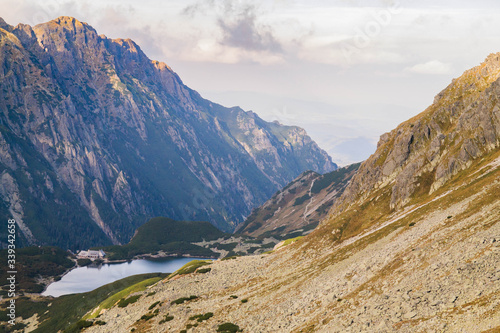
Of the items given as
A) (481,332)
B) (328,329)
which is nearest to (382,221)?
(328,329)

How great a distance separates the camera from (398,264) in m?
51.8

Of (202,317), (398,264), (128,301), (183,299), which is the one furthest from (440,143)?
(128,301)

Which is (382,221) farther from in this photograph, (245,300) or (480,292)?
(480,292)

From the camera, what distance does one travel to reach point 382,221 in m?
95.2

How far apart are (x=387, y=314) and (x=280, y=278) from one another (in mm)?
40333

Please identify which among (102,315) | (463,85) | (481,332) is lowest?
(481,332)

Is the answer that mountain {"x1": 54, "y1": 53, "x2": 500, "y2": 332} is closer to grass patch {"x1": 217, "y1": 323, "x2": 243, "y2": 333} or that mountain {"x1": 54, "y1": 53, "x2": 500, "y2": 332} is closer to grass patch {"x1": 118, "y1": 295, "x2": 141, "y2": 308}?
grass patch {"x1": 217, "y1": 323, "x2": 243, "y2": 333}

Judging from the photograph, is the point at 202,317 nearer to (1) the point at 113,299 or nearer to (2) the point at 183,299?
(2) the point at 183,299

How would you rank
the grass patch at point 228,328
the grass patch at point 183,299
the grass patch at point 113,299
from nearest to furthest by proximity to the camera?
1. the grass patch at point 228,328
2. the grass patch at point 183,299
3. the grass patch at point 113,299

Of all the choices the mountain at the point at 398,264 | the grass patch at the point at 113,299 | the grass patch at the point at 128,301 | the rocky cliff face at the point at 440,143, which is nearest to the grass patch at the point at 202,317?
the mountain at the point at 398,264

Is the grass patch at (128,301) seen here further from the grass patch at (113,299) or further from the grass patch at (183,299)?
the grass patch at (183,299)

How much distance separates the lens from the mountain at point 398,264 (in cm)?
3831

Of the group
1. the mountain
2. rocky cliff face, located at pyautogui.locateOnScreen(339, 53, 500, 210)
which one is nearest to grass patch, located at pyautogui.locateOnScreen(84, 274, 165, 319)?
the mountain

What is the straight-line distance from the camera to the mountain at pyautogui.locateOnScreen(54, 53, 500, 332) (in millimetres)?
38312
